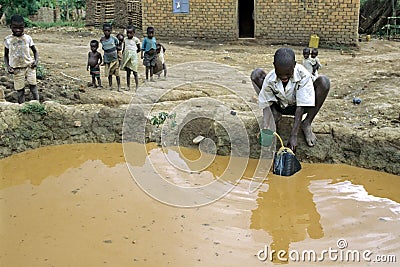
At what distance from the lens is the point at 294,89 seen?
14.0ft

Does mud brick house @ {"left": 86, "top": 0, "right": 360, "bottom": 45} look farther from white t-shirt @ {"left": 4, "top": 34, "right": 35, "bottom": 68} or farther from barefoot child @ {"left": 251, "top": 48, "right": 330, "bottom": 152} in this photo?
barefoot child @ {"left": 251, "top": 48, "right": 330, "bottom": 152}

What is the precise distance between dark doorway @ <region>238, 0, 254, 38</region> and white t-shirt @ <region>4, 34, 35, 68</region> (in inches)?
444

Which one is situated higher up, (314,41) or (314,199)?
(314,41)

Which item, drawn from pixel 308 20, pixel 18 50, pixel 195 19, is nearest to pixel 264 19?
pixel 308 20

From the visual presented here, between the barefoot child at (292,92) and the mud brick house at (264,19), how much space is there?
896 cm

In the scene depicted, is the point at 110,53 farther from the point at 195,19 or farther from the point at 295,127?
the point at 195,19

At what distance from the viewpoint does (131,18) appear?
15.6m

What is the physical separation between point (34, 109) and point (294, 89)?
2.75m

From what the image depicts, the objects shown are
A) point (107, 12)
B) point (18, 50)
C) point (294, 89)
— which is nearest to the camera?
point (294, 89)

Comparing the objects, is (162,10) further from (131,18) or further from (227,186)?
(227,186)

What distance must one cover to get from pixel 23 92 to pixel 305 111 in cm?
358

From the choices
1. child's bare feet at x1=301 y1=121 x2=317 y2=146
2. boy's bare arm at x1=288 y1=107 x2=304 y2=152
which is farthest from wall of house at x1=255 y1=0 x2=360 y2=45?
boy's bare arm at x1=288 y1=107 x2=304 y2=152

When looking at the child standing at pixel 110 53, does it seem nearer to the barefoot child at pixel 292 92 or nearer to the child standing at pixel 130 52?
the child standing at pixel 130 52

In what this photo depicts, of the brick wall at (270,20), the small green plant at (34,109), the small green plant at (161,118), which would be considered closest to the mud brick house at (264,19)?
the brick wall at (270,20)
